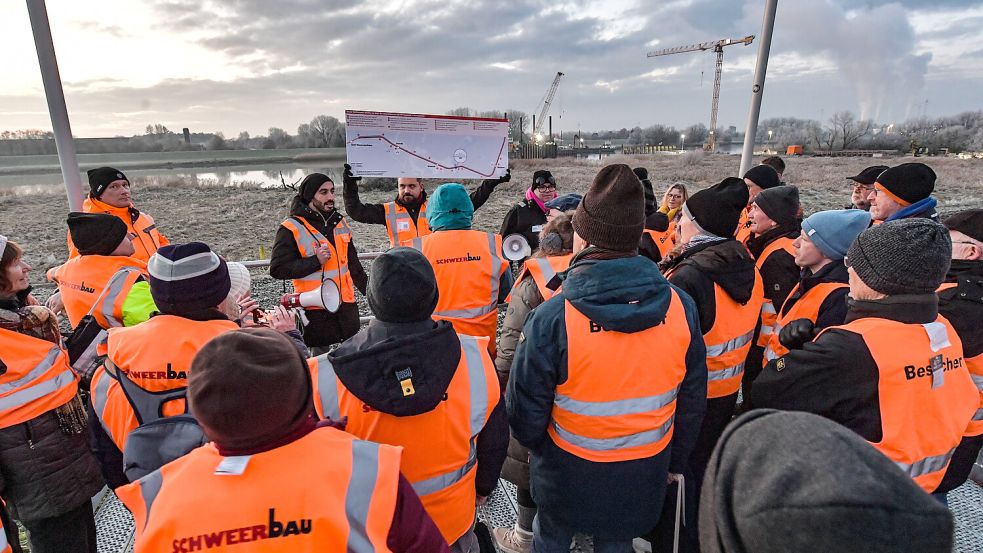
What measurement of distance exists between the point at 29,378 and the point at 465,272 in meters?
2.33

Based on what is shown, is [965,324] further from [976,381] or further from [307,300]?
[307,300]

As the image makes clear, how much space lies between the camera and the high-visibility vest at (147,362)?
1.83 metres

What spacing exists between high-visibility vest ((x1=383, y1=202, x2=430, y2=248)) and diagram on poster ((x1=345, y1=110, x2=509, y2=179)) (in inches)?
21.0

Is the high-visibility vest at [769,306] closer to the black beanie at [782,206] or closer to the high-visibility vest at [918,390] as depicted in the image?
the black beanie at [782,206]

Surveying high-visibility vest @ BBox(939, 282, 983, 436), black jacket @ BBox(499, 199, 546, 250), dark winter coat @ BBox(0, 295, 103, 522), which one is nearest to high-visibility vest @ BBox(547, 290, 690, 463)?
high-visibility vest @ BBox(939, 282, 983, 436)

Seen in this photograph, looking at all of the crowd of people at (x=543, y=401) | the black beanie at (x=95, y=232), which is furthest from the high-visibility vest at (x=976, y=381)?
the black beanie at (x=95, y=232)

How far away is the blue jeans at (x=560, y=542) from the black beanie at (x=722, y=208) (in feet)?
5.57

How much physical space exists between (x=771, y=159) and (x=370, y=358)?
575 cm

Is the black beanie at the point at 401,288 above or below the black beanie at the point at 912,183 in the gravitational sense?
below

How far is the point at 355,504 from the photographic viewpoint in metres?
1.23

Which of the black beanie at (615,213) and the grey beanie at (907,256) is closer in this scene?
the grey beanie at (907,256)

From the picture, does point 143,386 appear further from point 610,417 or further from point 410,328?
point 610,417

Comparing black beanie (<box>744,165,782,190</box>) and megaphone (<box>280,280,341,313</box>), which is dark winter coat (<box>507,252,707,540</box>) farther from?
black beanie (<box>744,165,782,190</box>)

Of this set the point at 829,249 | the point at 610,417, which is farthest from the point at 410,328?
the point at 829,249
